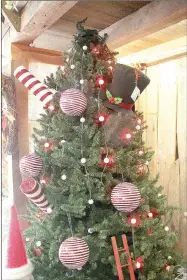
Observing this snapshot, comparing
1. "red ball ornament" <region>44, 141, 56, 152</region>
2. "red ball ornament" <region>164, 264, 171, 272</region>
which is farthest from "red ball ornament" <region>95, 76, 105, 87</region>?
"red ball ornament" <region>164, 264, 171, 272</region>

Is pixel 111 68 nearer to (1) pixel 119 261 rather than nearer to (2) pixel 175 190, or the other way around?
(1) pixel 119 261

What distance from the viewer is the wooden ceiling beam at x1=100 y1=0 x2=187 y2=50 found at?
1.39m

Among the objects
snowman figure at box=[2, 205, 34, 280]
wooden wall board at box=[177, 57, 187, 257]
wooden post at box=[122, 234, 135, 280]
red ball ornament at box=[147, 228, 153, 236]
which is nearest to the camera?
snowman figure at box=[2, 205, 34, 280]

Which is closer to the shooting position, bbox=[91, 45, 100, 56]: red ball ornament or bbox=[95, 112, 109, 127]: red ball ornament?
bbox=[95, 112, 109, 127]: red ball ornament

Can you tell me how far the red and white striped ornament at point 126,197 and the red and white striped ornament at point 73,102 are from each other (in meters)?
0.38

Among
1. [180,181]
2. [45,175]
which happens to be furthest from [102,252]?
[180,181]

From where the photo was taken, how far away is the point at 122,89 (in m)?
1.41

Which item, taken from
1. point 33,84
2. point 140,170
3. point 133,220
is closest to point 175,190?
point 140,170

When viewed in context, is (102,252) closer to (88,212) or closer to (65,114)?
(88,212)

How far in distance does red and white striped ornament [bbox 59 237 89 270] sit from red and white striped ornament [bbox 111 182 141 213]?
0.74 feet

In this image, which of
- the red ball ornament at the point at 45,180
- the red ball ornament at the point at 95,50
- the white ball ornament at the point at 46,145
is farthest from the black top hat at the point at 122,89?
the red ball ornament at the point at 45,180

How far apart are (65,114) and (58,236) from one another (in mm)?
552

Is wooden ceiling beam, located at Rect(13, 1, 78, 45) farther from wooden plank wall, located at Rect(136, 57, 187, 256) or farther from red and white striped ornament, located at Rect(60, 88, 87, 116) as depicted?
wooden plank wall, located at Rect(136, 57, 187, 256)

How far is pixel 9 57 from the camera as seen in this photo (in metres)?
1.63
